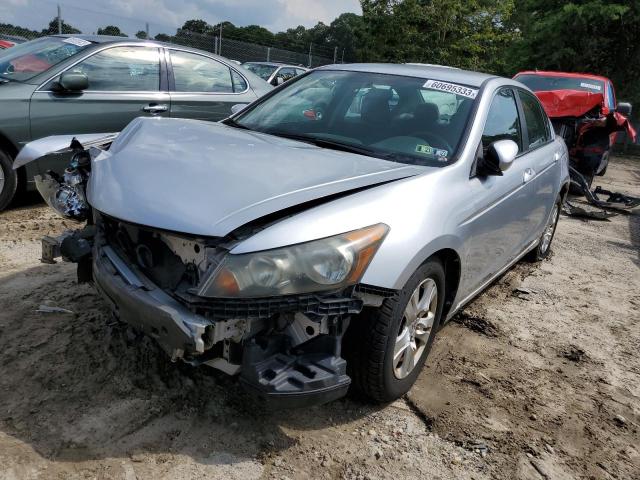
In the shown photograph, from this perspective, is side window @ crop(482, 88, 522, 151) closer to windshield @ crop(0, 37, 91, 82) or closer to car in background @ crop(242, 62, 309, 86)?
windshield @ crop(0, 37, 91, 82)

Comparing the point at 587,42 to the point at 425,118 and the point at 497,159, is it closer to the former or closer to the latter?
the point at 425,118

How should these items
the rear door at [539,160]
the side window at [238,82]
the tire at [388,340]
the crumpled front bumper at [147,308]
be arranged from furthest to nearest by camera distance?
1. the side window at [238,82]
2. the rear door at [539,160]
3. the tire at [388,340]
4. the crumpled front bumper at [147,308]

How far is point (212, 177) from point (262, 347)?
76cm

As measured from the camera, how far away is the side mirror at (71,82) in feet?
16.6

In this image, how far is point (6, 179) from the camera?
4820 millimetres

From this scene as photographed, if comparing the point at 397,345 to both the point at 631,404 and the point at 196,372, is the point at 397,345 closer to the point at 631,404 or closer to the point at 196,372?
the point at 196,372

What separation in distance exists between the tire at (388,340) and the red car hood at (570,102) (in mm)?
6443

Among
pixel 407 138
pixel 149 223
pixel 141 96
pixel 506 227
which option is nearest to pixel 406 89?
pixel 407 138

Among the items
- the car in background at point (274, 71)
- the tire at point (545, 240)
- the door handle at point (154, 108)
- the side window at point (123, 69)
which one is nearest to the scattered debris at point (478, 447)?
the tire at point (545, 240)

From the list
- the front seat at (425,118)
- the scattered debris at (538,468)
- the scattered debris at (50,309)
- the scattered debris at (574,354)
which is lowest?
the scattered debris at (538,468)

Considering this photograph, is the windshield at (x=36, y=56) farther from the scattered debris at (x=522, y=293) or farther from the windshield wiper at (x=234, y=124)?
→ the scattered debris at (x=522, y=293)

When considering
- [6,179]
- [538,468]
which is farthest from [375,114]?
[6,179]

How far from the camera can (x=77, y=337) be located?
3.05 metres

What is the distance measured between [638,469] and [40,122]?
504cm
